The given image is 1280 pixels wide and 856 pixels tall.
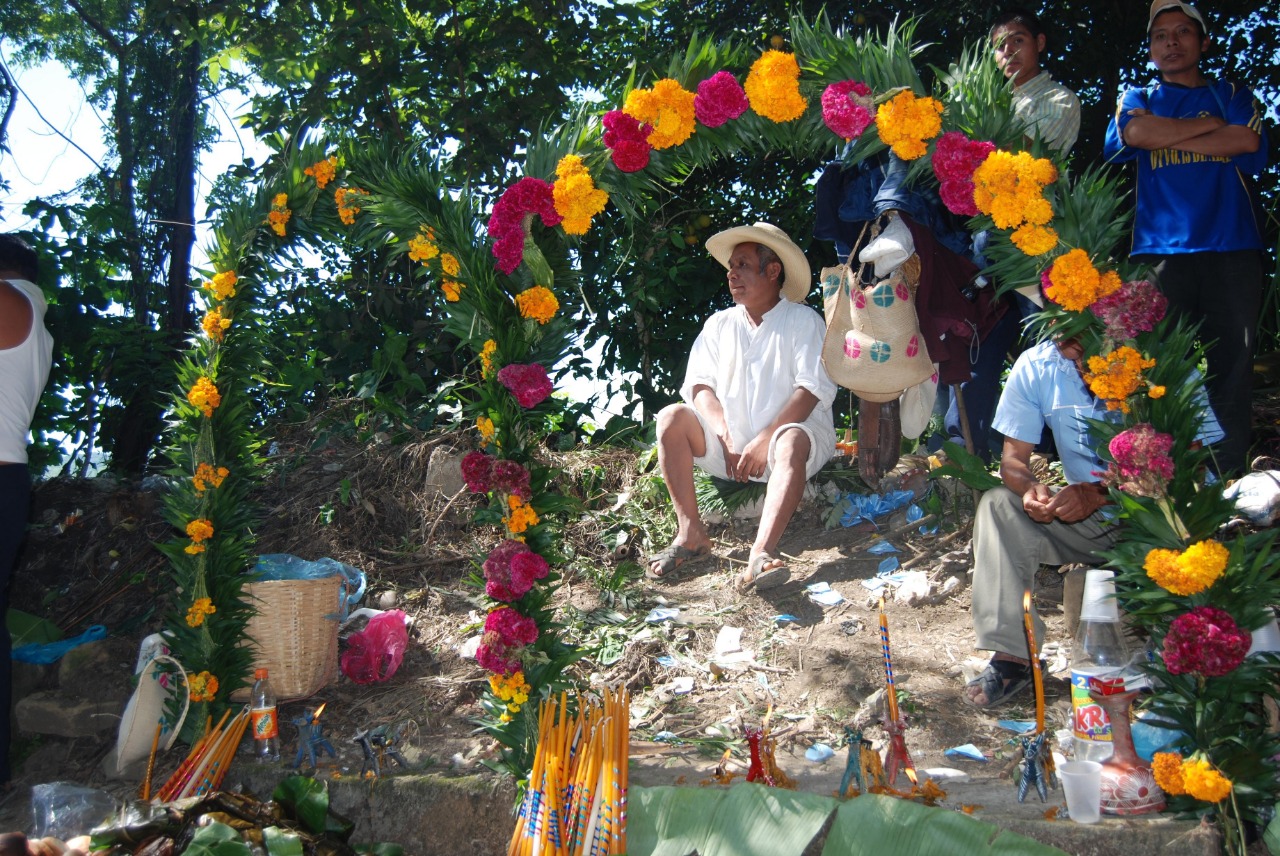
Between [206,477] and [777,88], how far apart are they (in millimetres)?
2700

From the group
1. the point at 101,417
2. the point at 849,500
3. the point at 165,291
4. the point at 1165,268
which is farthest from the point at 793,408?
the point at 165,291

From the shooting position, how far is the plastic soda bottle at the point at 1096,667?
2.78 meters

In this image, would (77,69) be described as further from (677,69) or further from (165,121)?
(677,69)

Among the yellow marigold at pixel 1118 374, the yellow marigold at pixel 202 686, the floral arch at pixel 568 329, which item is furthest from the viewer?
the yellow marigold at pixel 202 686

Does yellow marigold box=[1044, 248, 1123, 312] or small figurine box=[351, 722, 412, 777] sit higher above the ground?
yellow marigold box=[1044, 248, 1123, 312]

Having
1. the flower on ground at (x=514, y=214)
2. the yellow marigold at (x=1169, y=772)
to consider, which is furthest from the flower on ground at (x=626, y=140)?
the yellow marigold at (x=1169, y=772)

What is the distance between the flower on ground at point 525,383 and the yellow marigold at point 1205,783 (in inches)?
84.5

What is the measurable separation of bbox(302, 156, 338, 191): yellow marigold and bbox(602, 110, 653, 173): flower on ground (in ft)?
4.42

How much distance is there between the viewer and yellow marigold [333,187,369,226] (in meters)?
4.20

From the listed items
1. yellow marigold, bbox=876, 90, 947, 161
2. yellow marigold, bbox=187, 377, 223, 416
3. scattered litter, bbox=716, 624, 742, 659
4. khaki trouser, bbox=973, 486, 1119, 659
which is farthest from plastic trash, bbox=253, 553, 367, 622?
yellow marigold, bbox=876, 90, 947, 161

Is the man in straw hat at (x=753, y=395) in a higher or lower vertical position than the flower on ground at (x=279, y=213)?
lower

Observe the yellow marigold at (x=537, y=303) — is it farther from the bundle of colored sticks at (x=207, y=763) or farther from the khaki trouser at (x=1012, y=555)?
the bundle of colored sticks at (x=207, y=763)

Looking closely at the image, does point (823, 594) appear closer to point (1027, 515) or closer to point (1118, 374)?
point (1027, 515)

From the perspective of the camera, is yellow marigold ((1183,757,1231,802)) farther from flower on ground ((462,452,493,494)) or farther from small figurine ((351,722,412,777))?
small figurine ((351,722,412,777))
